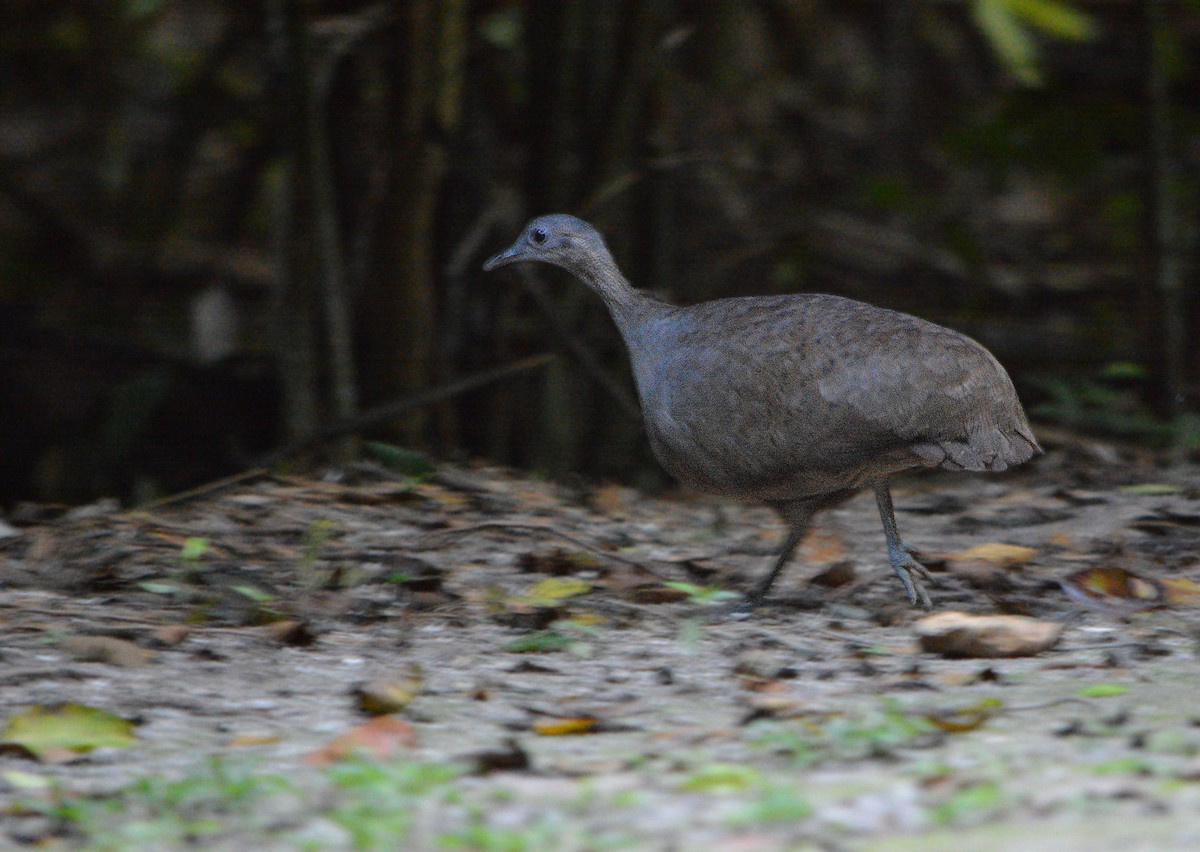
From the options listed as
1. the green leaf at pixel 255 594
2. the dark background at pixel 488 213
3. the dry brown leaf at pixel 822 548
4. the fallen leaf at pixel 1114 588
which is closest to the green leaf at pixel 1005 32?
the dark background at pixel 488 213

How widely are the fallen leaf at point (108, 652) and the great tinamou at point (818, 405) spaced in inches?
55.4

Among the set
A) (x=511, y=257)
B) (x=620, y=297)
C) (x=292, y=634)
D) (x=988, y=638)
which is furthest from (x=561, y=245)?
(x=988, y=638)

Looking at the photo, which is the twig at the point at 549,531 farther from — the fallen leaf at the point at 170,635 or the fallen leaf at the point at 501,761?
the fallen leaf at the point at 501,761

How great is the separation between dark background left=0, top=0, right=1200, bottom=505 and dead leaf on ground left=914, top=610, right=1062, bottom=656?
2.73 metres

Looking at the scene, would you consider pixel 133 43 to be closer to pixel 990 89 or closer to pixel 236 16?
pixel 236 16

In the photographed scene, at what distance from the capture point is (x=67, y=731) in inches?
110

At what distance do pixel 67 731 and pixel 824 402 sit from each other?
1862mm

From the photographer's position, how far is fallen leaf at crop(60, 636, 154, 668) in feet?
11.0

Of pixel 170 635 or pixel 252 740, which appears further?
pixel 170 635

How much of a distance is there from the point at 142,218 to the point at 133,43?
88cm

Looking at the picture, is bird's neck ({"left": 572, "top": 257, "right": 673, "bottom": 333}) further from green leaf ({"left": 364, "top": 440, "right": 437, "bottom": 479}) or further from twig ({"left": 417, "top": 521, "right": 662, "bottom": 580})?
green leaf ({"left": 364, "top": 440, "right": 437, "bottom": 479})

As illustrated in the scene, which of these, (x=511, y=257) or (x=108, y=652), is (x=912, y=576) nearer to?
(x=511, y=257)

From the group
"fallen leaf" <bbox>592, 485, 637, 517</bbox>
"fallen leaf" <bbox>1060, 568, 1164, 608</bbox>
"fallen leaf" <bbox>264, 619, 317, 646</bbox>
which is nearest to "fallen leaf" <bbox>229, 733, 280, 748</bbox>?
"fallen leaf" <bbox>264, 619, 317, 646</bbox>

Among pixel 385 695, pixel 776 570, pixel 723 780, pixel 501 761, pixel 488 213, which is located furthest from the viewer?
pixel 488 213
